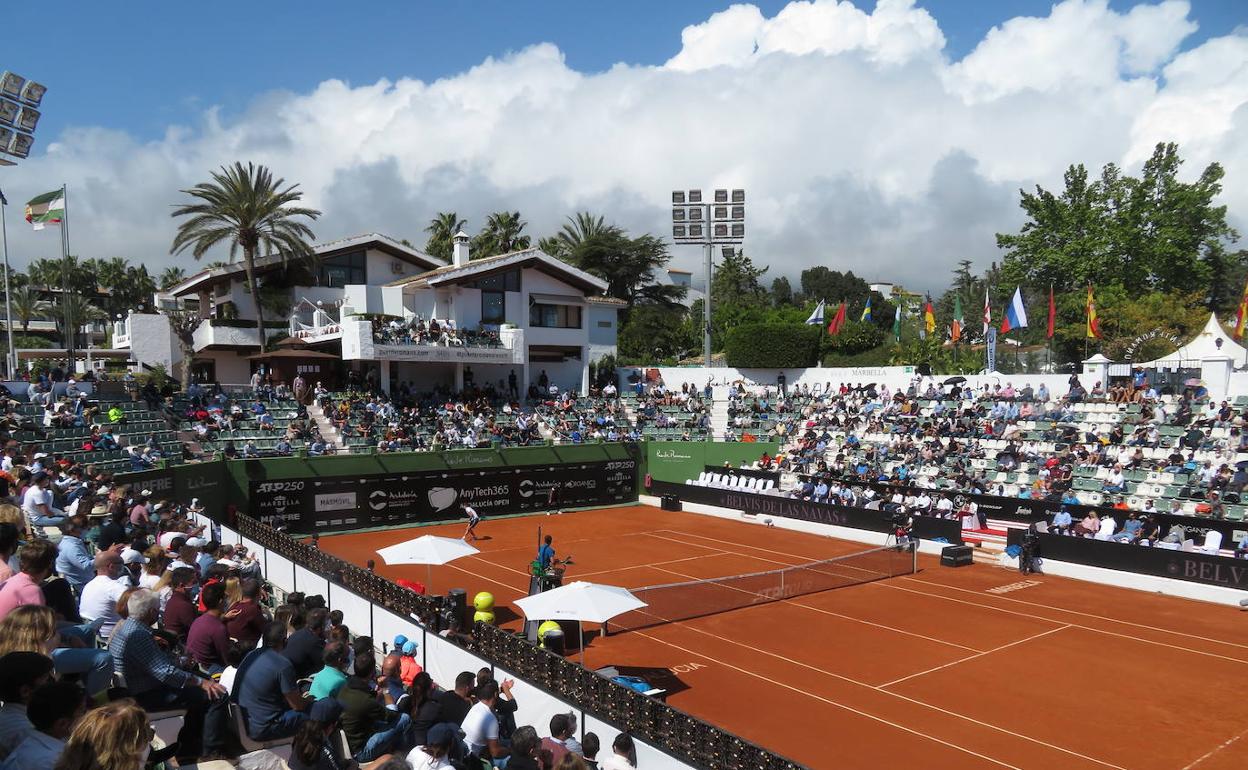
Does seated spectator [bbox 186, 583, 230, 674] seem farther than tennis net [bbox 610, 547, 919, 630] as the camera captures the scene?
No

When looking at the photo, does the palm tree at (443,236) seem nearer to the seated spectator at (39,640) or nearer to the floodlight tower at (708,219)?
the floodlight tower at (708,219)

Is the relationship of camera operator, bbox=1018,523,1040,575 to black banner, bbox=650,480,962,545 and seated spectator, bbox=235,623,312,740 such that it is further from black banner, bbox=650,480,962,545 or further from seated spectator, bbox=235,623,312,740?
seated spectator, bbox=235,623,312,740

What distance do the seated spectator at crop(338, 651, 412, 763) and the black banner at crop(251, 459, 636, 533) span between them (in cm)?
2467

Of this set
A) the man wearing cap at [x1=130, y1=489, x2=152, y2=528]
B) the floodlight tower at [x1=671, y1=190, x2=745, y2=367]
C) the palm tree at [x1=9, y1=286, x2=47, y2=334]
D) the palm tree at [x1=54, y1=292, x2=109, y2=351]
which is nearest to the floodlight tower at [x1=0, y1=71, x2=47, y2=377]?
the man wearing cap at [x1=130, y1=489, x2=152, y2=528]

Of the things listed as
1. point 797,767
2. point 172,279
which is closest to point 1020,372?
point 797,767

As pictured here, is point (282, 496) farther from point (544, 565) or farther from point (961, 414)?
point (961, 414)

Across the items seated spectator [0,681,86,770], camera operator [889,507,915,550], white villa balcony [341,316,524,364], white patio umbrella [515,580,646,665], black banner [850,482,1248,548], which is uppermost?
white villa balcony [341,316,524,364]

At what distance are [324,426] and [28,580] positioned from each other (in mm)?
30984

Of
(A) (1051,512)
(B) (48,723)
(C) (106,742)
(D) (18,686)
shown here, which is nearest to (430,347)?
(A) (1051,512)

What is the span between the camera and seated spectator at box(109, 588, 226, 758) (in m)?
6.41

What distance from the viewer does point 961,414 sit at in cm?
3766

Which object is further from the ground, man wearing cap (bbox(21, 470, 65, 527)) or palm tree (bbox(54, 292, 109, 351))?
palm tree (bbox(54, 292, 109, 351))

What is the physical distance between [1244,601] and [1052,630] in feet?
18.5

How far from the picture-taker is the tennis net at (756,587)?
20.0m
